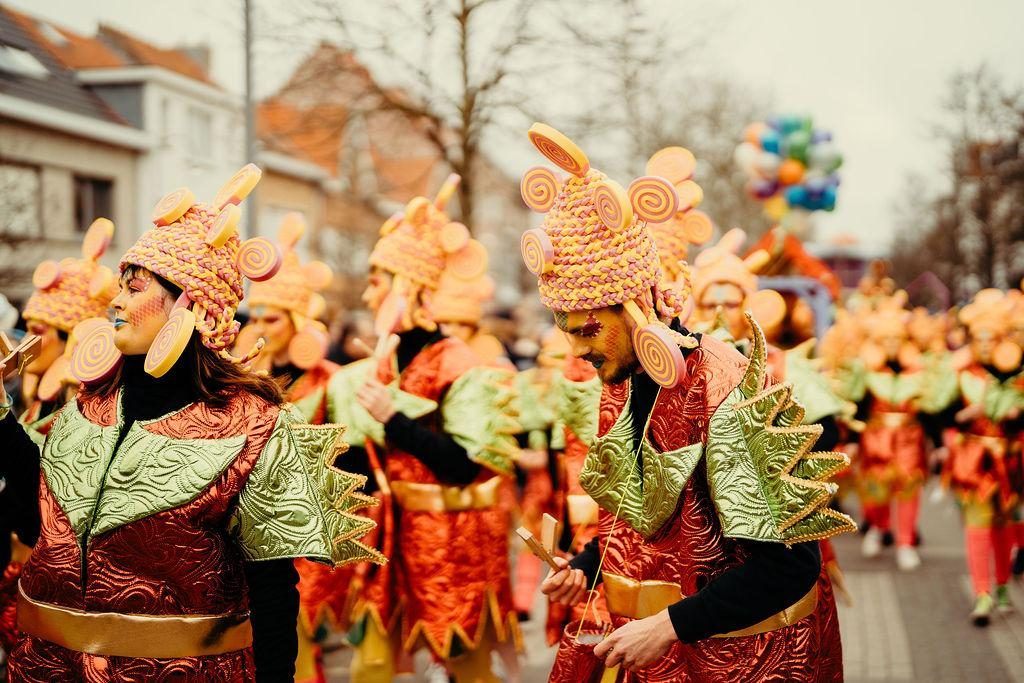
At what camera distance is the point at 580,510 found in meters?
5.03

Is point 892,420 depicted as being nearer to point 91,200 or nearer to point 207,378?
point 207,378

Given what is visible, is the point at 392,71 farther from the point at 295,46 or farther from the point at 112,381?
the point at 112,381

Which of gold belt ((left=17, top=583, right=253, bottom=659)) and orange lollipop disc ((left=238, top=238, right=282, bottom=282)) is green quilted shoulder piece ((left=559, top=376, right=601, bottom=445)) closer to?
orange lollipop disc ((left=238, top=238, right=282, bottom=282))

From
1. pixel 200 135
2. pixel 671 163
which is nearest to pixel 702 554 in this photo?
pixel 671 163

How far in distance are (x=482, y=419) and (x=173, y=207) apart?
236 cm

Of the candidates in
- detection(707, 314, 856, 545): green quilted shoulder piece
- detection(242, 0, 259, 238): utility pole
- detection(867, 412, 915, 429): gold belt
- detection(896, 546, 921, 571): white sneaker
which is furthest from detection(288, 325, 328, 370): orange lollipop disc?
detection(896, 546, 921, 571): white sneaker

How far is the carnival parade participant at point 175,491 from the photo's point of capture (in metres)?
2.59

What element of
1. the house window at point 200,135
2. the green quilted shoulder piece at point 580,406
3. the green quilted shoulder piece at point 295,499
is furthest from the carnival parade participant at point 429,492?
the house window at point 200,135

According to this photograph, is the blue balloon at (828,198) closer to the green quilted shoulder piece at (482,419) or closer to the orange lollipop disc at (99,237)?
the green quilted shoulder piece at (482,419)

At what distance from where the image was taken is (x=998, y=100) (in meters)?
19.3

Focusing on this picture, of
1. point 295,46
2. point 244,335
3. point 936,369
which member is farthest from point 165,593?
point 295,46

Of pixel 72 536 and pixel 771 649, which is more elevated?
pixel 72 536

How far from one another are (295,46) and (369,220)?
12199 millimetres

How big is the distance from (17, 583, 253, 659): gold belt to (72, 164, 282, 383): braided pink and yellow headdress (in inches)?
22.7
